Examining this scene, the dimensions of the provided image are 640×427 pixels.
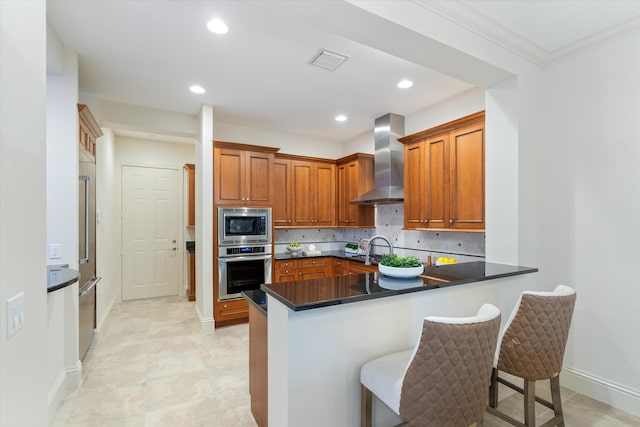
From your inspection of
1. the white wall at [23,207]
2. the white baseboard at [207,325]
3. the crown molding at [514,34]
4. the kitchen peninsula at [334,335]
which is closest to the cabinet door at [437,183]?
the crown molding at [514,34]

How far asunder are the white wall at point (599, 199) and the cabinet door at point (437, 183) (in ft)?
3.02

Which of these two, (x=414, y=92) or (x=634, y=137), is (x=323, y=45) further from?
(x=634, y=137)

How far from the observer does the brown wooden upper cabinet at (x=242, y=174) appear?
3996 mm

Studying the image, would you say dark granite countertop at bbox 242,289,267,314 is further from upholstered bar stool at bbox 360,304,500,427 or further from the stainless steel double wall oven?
the stainless steel double wall oven

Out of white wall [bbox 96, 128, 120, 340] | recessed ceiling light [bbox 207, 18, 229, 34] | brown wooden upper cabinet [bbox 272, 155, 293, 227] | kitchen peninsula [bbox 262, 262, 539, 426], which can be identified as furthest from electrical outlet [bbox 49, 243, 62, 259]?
brown wooden upper cabinet [bbox 272, 155, 293, 227]

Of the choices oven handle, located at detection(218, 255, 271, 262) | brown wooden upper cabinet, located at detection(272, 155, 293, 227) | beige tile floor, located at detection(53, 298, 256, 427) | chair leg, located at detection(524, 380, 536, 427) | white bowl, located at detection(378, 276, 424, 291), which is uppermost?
brown wooden upper cabinet, located at detection(272, 155, 293, 227)

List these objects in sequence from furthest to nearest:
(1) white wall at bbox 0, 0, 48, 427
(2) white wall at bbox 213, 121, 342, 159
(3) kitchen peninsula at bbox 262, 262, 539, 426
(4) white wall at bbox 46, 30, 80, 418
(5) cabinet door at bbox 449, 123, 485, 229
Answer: (2) white wall at bbox 213, 121, 342, 159 → (5) cabinet door at bbox 449, 123, 485, 229 → (4) white wall at bbox 46, 30, 80, 418 → (3) kitchen peninsula at bbox 262, 262, 539, 426 → (1) white wall at bbox 0, 0, 48, 427

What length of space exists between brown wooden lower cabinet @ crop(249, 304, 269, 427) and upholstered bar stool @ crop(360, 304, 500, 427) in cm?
84

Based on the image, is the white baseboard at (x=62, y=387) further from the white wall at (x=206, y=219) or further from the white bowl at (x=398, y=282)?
the white bowl at (x=398, y=282)

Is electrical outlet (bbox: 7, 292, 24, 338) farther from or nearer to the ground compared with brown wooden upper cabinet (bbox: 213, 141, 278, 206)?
nearer to the ground

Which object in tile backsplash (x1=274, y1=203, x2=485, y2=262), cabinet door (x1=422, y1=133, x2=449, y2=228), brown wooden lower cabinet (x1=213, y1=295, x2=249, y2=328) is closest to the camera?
cabinet door (x1=422, y1=133, x2=449, y2=228)

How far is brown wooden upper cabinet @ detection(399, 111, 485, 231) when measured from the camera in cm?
302

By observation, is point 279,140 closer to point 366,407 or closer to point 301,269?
point 301,269

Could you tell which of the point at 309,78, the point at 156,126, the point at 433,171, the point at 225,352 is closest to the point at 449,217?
the point at 433,171
